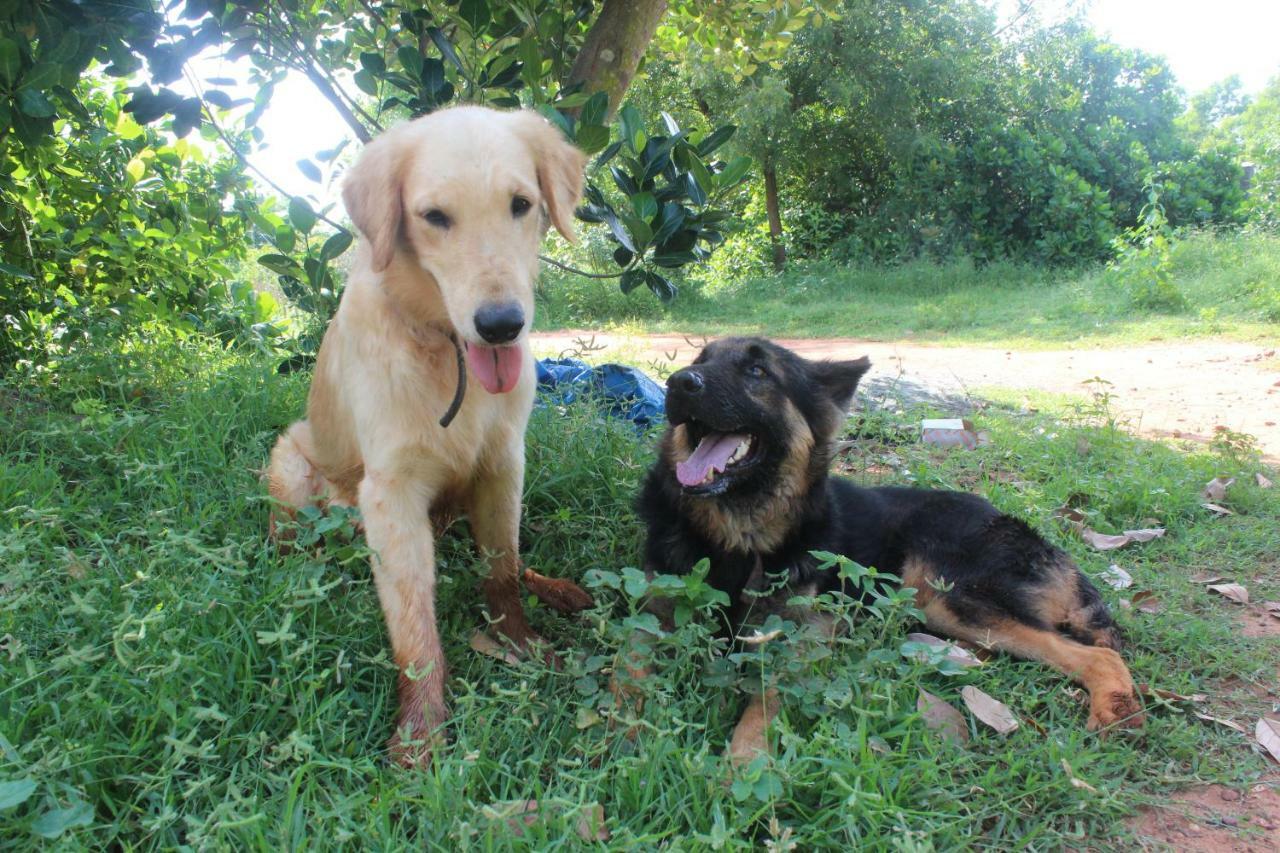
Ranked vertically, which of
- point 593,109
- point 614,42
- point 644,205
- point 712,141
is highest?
point 614,42

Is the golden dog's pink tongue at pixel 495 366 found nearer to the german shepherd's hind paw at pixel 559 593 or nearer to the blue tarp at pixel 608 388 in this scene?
the german shepherd's hind paw at pixel 559 593

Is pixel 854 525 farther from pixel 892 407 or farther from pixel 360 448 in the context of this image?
pixel 892 407

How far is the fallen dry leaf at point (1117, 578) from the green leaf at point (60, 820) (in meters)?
3.58

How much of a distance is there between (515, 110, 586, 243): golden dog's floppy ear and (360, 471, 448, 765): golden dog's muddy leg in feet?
3.57

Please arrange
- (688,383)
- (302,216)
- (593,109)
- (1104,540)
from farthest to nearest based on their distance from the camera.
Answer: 1. (302,216)
2. (1104,540)
3. (593,109)
4. (688,383)

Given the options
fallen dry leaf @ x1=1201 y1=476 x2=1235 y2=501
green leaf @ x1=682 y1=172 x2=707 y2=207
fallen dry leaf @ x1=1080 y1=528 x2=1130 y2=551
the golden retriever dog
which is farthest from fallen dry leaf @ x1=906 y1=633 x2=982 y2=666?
fallen dry leaf @ x1=1201 y1=476 x2=1235 y2=501

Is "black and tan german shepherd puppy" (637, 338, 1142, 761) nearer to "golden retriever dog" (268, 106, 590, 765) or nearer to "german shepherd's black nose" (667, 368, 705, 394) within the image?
"german shepherd's black nose" (667, 368, 705, 394)

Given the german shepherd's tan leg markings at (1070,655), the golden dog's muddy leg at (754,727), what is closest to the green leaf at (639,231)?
the german shepherd's tan leg markings at (1070,655)

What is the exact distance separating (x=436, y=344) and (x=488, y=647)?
1057 mm

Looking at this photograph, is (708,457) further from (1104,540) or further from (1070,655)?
(1104,540)

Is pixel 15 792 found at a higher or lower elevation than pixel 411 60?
lower

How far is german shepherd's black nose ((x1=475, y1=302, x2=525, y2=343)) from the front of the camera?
90.2 inches

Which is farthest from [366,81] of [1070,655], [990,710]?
[1070,655]

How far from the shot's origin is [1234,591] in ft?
11.3
